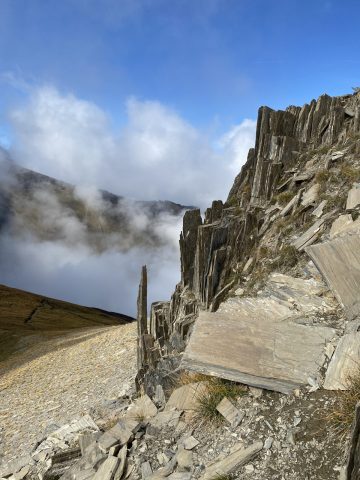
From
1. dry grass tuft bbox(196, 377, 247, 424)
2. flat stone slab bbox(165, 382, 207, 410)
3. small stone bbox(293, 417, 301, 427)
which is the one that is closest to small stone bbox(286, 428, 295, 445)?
small stone bbox(293, 417, 301, 427)

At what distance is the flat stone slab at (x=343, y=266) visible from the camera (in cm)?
934

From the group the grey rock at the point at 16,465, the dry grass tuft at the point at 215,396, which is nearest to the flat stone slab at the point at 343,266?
the dry grass tuft at the point at 215,396

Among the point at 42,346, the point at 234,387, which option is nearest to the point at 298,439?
the point at 234,387

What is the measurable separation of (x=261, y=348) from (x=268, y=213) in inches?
285

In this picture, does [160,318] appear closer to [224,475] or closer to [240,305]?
[240,305]

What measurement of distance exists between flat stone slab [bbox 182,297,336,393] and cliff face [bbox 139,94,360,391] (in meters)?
1.99

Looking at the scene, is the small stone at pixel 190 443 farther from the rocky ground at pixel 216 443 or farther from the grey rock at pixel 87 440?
the grey rock at pixel 87 440

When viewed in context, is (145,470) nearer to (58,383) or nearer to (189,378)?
(189,378)

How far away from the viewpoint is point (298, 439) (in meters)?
6.78

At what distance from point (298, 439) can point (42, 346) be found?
4151 cm

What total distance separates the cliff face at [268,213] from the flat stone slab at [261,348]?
6.54 ft

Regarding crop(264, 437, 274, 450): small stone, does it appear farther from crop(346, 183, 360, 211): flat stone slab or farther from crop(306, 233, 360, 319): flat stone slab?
crop(346, 183, 360, 211): flat stone slab

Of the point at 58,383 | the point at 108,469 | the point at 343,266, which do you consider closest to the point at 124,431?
the point at 108,469

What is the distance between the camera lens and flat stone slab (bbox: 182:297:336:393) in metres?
8.30
